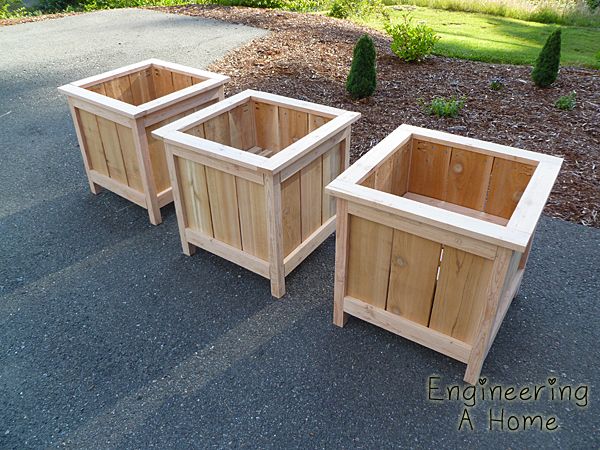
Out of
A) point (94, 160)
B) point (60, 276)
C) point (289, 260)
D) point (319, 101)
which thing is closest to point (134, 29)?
point (319, 101)

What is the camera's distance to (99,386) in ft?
8.54

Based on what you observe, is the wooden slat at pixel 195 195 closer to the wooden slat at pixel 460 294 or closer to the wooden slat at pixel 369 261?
the wooden slat at pixel 369 261

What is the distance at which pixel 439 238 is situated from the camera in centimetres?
227

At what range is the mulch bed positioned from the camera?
4.61 metres

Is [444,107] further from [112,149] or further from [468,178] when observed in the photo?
[112,149]

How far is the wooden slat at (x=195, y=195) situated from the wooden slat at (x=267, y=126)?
0.92 metres

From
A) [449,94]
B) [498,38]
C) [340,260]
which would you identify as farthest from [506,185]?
[498,38]

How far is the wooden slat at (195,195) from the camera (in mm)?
3135

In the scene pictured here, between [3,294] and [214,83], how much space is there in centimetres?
220

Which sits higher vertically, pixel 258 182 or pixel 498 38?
pixel 258 182

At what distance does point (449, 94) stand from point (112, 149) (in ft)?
13.7

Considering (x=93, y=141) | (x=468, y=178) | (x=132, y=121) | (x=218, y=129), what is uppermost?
(x=132, y=121)

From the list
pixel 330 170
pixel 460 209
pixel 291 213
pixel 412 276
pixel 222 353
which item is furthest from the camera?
pixel 330 170

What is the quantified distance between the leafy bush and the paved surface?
352 inches
